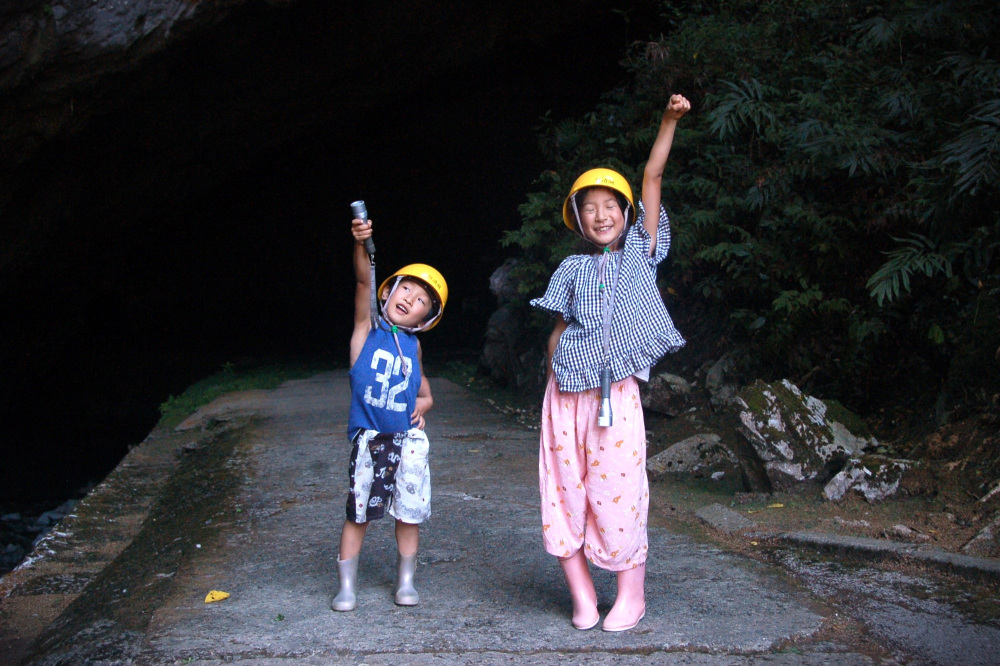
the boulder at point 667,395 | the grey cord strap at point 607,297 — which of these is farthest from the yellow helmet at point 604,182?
the boulder at point 667,395

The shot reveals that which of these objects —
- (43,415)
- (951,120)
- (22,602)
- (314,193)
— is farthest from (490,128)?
(22,602)

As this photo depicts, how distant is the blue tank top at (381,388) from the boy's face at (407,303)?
3.5 inches

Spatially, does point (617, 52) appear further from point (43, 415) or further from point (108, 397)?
point (43, 415)

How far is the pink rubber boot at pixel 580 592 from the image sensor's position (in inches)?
117

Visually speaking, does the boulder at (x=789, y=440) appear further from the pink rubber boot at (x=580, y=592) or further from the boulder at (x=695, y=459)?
the pink rubber boot at (x=580, y=592)

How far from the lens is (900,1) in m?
6.47

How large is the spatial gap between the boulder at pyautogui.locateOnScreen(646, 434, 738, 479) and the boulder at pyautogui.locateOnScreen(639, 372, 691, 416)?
3.12 ft

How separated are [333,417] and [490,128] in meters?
9.87

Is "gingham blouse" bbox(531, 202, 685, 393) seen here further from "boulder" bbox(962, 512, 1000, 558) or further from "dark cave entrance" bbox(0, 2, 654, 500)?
"dark cave entrance" bbox(0, 2, 654, 500)

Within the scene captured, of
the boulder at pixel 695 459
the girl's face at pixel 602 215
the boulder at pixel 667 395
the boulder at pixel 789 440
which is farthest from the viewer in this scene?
the boulder at pixel 667 395

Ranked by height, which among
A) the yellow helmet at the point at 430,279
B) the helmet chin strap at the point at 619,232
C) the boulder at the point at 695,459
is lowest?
the boulder at the point at 695,459

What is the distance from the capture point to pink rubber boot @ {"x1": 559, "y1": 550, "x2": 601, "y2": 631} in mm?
2980

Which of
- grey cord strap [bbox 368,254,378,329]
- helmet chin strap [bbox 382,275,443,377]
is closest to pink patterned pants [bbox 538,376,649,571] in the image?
helmet chin strap [bbox 382,275,443,377]

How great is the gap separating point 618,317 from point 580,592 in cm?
97
